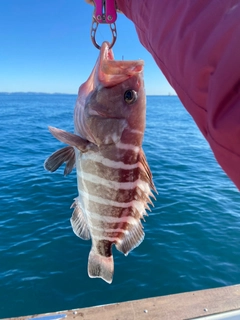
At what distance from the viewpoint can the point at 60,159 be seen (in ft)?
8.19

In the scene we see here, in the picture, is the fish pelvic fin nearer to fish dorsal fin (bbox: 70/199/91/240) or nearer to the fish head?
fish dorsal fin (bbox: 70/199/91/240)

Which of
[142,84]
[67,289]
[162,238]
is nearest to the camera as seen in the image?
[142,84]

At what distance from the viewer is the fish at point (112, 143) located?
2.15 meters

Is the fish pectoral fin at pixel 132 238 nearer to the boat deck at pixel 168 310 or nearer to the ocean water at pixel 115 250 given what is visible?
the boat deck at pixel 168 310

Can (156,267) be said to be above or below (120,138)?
below

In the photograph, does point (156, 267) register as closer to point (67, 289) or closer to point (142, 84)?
point (67, 289)

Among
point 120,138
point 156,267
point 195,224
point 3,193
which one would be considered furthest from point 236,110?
point 3,193

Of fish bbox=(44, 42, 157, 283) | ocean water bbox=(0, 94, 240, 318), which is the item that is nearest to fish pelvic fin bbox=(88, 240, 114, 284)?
fish bbox=(44, 42, 157, 283)

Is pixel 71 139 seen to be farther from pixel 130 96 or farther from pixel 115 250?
pixel 115 250

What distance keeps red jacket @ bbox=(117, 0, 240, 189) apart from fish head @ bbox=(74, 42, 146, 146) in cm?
85

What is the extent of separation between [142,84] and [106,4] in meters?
0.62

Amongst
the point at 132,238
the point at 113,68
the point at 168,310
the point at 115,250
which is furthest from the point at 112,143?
the point at 115,250

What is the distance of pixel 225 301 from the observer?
3980mm

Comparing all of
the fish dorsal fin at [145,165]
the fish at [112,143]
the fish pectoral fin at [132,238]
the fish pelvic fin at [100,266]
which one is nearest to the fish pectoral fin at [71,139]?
the fish at [112,143]
